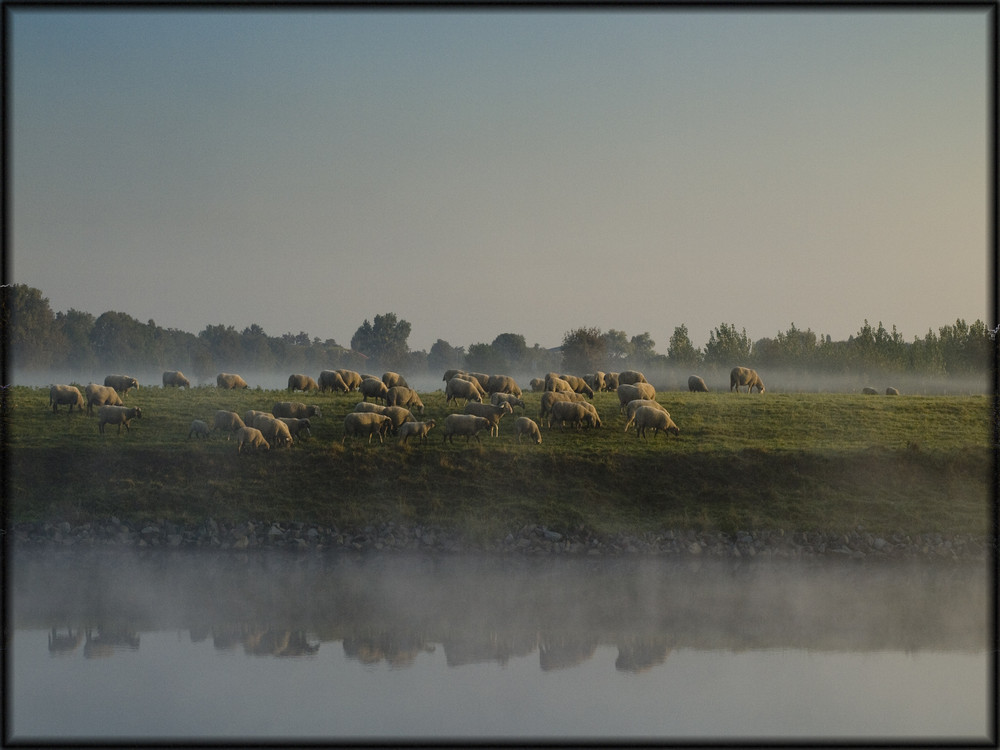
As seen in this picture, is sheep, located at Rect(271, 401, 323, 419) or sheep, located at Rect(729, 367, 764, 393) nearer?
sheep, located at Rect(271, 401, 323, 419)

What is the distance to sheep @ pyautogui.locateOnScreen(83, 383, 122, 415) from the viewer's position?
40500mm

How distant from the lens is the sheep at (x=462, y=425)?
36625 millimetres

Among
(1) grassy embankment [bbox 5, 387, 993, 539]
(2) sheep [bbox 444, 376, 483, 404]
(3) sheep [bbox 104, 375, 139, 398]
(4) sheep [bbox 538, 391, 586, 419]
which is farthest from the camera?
(3) sheep [bbox 104, 375, 139, 398]

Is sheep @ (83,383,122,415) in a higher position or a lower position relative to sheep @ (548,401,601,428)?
higher

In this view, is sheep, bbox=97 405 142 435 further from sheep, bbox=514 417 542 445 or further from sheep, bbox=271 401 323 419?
sheep, bbox=514 417 542 445

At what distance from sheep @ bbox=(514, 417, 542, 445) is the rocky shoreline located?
5653mm

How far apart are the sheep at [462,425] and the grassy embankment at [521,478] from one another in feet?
2.08

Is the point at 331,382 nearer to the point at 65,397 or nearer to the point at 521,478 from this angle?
the point at 65,397

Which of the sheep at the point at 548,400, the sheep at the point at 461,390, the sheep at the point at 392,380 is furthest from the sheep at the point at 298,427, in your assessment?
the sheep at the point at 548,400

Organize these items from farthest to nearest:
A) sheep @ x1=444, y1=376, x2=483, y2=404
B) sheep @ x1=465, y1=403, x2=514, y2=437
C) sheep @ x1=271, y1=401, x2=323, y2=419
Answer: sheep @ x1=444, y1=376, x2=483, y2=404 < sheep @ x1=271, y1=401, x2=323, y2=419 < sheep @ x1=465, y1=403, x2=514, y2=437

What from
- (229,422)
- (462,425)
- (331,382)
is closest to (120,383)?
(331,382)

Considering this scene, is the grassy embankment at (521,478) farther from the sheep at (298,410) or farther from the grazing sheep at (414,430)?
the sheep at (298,410)

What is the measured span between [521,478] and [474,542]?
371 cm

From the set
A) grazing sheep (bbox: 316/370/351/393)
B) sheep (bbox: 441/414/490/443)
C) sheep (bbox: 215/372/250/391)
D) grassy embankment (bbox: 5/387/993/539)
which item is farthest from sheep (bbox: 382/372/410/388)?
sheep (bbox: 215/372/250/391)
